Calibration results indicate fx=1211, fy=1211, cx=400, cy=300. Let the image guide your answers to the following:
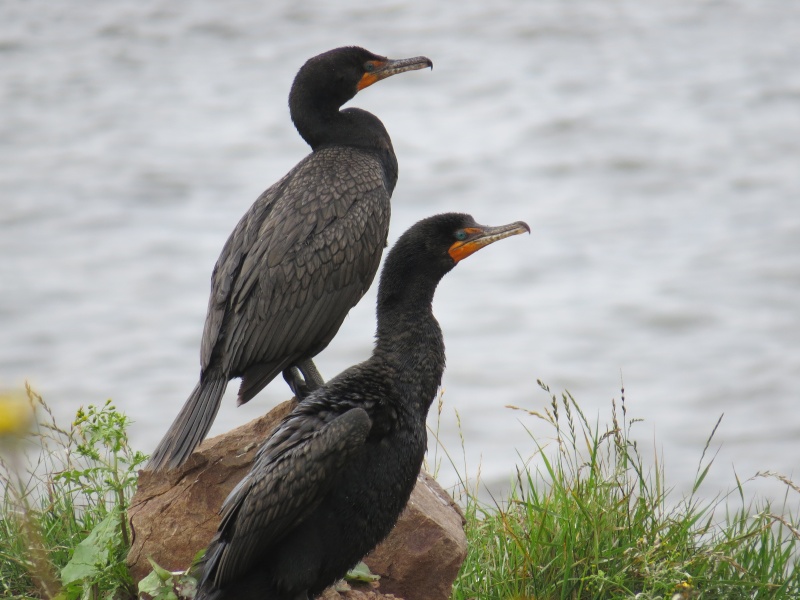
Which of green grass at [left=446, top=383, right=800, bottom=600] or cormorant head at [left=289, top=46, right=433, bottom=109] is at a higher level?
cormorant head at [left=289, top=46, right=433, bottom=109]

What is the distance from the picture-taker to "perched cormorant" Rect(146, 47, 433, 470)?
15.4ft

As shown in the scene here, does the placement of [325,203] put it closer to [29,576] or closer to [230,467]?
[230,467]

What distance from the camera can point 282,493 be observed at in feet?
12.0

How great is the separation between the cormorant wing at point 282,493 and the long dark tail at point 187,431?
0.54m

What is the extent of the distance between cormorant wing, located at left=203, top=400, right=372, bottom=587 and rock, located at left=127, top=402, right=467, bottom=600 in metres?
0.48

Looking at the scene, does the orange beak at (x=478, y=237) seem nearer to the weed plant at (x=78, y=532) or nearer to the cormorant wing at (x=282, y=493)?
the cormorant wing at (x=282, y=493)

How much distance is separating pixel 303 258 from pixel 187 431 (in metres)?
0.95

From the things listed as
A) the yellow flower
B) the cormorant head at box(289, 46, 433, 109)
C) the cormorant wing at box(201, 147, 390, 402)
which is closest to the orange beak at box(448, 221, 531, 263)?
the cormorant wing at box(201, 147, 390, 402)

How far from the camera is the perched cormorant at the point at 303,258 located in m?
4.69

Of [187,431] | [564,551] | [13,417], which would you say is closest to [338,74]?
[187,431]

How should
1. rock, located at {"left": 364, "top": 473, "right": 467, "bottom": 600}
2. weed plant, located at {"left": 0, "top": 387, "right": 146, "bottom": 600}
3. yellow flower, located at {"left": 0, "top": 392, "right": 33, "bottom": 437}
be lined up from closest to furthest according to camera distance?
yellow flower, located at {"left": 0, "top": 392, "right": 33, "bottom": 437} < weed plant, located at {"left": 0, "top": 387, "right": 146, "bottom": 600} < rock, located at {"left": 364, "top": 473, "right": 467, "bottom": 600}

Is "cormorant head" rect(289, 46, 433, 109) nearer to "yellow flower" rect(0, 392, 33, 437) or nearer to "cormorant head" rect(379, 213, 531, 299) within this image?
"cormorant head" rect(379, 213, 531, 299)

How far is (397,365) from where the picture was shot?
13.2ft

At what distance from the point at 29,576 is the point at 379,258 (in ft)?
6.34
